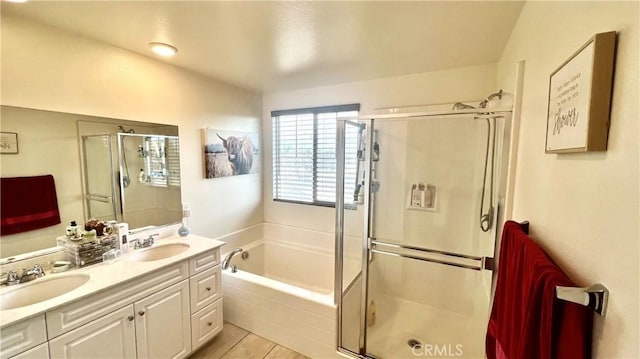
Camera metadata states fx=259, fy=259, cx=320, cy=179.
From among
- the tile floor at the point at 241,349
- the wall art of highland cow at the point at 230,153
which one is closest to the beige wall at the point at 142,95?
the wall art of highland cow at the point at 230,153

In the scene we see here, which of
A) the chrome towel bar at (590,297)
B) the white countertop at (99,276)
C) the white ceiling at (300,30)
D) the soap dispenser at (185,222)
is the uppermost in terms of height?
the white ceiling at (300,30)

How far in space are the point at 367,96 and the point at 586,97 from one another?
7.63 ft

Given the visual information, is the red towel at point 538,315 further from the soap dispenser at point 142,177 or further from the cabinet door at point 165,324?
the soap dispenser at point 142,177

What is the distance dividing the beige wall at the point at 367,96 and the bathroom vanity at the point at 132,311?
1314mm

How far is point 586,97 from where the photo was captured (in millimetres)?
639

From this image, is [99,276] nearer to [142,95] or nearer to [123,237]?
[123,237]

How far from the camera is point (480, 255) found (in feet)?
6.86

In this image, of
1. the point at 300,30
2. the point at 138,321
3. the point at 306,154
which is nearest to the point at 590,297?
the point at 300,30

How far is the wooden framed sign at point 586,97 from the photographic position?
58 cm

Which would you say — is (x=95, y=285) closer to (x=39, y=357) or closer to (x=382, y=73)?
(x=39, y=357)

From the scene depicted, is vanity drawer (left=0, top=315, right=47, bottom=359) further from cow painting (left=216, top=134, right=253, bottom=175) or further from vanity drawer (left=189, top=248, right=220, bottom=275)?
cow painting (left=216, top=134, right=253, bottom=175)

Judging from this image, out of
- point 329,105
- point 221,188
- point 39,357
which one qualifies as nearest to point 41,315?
point 39,357

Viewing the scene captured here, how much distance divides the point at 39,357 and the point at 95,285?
351 mm

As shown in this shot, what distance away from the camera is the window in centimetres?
310
